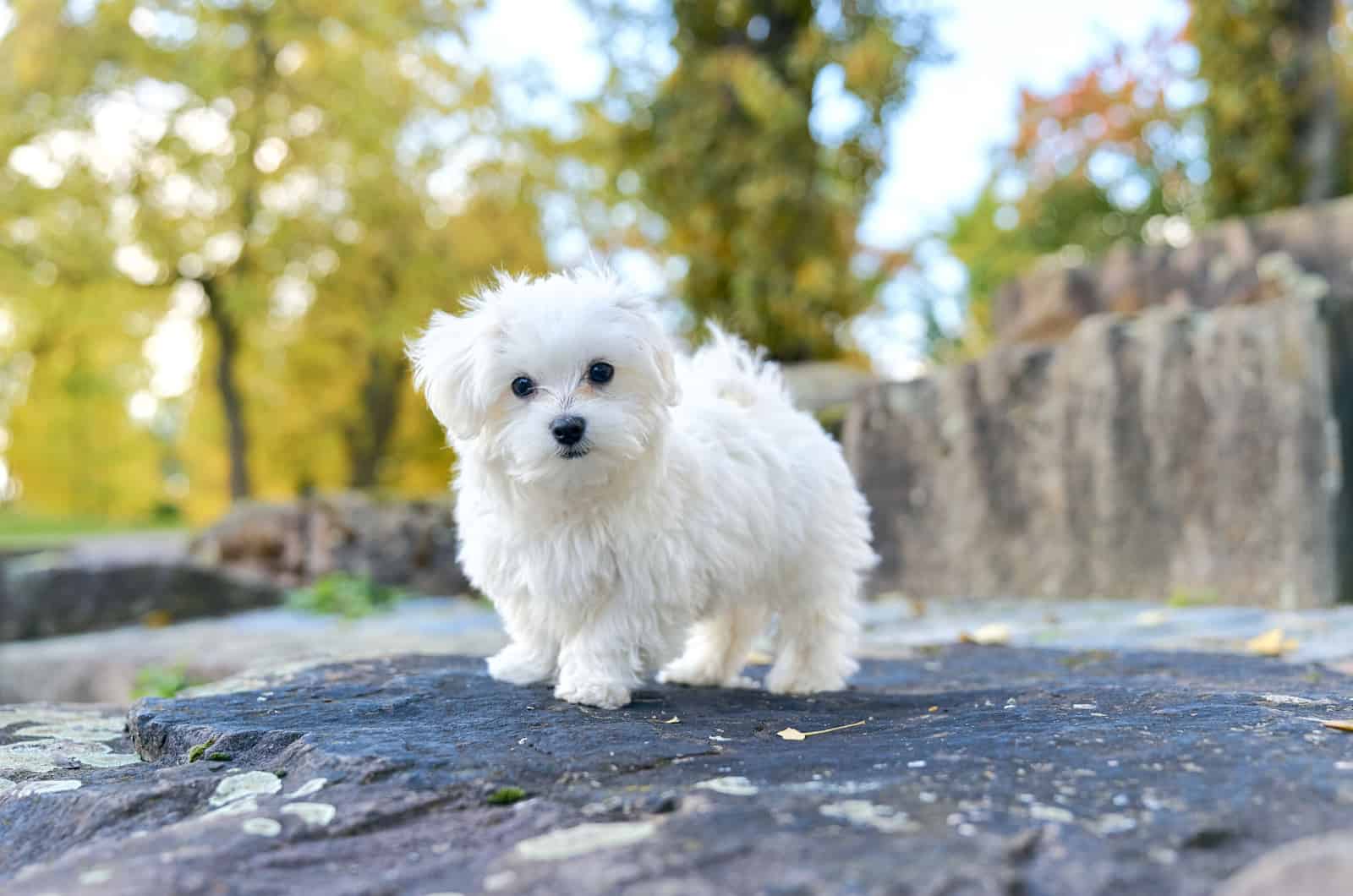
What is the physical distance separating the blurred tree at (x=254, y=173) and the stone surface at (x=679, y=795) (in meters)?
15.0

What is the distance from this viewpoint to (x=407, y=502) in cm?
1272

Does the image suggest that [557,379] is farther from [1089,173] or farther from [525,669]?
[1089,173]

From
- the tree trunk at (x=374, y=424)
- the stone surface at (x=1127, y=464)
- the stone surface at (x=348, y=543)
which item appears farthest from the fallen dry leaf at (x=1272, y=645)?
the tree trunk at (x=374, y=424)

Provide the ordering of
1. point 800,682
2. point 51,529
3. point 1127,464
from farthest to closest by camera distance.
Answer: point 51,529, point 1127,464, point 800,682

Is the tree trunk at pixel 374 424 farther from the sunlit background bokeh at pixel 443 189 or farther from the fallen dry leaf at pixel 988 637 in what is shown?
the fallen dry leaf at pixel 988 637

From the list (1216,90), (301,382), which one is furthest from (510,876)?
(301,382)

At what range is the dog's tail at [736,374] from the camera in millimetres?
4719

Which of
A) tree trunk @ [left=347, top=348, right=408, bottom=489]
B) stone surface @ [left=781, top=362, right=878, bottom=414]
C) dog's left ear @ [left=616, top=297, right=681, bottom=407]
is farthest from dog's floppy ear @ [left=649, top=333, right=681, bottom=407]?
tree trunk @ [left=347, top=348, right=408, bottom=489]

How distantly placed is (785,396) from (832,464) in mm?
381

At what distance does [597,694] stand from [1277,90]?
574 inches

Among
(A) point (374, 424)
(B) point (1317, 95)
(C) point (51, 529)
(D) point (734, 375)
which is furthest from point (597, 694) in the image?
(C) point (51, 529)

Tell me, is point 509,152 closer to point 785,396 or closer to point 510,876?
point 785,396

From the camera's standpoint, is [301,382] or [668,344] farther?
[301,382]

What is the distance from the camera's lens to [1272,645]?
17.8 feet
